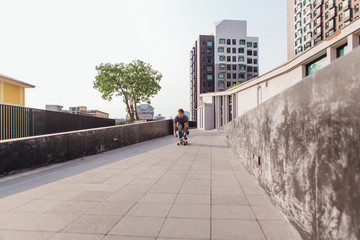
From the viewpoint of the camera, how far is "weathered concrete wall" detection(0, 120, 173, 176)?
4877 millimetres

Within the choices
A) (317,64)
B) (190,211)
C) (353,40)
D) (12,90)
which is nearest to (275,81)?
(317,64)

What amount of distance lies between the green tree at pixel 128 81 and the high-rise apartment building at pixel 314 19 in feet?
129

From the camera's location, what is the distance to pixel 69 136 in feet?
22.1

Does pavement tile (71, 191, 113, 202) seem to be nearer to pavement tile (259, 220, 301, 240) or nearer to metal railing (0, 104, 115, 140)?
pavement tile (259, 220, 301, 240)

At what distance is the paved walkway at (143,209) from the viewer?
2.30 metres

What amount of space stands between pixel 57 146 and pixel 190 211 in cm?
512

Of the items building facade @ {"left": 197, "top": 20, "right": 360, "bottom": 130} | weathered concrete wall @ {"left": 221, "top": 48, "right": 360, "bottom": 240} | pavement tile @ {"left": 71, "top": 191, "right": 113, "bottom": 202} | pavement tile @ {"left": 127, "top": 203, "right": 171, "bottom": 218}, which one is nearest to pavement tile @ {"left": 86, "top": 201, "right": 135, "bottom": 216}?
pavement tile @ {"left": 127, "top": 203, "right": 171, "bottom": 218}

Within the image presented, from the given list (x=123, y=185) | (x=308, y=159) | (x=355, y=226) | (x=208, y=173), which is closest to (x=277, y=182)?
(x=308, y=159)

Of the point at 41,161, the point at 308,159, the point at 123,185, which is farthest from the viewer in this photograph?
the point at 41,161

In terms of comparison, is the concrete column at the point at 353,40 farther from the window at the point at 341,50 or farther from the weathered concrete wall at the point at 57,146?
the weathered concrete wall at the point at 57,146

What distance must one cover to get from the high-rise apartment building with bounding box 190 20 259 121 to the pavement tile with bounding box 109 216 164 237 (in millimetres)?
65829

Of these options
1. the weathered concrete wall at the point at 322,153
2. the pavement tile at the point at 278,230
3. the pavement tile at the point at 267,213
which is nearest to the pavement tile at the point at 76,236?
the pavement tile at the point at 278,230

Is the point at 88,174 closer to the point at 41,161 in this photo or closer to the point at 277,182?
the point at 41,161

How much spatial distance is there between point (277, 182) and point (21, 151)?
18.5 ft
